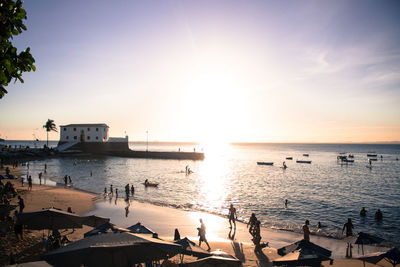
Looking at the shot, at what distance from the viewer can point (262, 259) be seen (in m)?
13.2

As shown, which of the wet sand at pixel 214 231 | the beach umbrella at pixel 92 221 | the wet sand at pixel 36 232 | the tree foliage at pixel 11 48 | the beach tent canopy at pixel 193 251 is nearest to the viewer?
the tree foliage at pixel 11 48

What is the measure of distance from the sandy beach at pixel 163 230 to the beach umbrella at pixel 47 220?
1457 millimetres

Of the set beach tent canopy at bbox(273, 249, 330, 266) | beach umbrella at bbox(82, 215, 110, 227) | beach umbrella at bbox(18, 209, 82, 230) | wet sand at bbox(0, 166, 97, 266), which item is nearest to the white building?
wet sand at bbox(0, 166, 97, 266)

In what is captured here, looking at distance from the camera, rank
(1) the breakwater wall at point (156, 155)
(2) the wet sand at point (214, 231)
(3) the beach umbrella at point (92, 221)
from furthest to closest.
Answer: (1) the breakwater wall at point (156, 155) < (2) the wet sand at point (214, 231) < (3) the beach umbrella at point (92, 221)

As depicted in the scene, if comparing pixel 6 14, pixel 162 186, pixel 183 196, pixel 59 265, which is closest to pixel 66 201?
pixel 183 196

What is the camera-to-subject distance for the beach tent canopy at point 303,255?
29.5 ft

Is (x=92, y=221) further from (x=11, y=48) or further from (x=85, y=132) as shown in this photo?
(x=85, y=132)

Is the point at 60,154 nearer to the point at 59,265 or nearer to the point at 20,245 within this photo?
the point at 20,245

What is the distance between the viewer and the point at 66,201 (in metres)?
25.7

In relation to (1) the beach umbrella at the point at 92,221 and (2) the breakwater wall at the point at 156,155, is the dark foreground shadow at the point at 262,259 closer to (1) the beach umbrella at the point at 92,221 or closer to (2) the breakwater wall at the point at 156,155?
(1) the beach umbrella at the point at 92,221

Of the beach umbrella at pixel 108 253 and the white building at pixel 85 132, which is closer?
the beach umbrella at pixel 108 253

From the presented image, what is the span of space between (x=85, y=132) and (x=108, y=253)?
96191 millimetres

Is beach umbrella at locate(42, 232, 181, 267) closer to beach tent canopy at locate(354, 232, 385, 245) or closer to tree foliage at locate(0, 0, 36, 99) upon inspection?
tree foliage at locate(0, 0, 36, 99)

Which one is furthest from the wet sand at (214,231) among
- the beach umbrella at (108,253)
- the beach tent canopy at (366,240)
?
the beach umbrella at (108,253)
